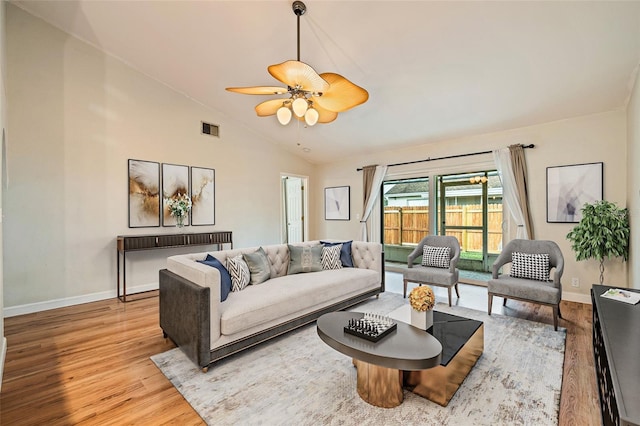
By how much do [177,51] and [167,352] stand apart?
371 centimetres

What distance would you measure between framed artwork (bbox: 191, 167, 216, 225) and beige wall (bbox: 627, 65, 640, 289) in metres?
5.78

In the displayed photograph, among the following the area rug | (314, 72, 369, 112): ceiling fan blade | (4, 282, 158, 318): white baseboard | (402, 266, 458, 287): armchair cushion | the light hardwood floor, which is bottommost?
the light hardwood floor

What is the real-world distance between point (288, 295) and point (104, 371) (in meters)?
1.59

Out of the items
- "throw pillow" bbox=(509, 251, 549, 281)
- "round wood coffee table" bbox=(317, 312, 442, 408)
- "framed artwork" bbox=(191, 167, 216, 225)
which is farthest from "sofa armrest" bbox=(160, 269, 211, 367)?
"throw pillow" bbox=(509, 251, 549, 281)

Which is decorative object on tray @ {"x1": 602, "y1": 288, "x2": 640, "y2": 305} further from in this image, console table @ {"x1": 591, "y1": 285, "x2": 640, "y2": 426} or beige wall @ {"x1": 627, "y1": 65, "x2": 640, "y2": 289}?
beige wall @ {"x1": 627, "y1": 65, "x2": 640, "y2": 289}

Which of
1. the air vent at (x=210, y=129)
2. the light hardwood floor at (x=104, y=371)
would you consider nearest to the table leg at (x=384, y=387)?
the light hardwood floor at (x=104, y=371)

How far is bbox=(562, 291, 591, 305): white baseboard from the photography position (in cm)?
396

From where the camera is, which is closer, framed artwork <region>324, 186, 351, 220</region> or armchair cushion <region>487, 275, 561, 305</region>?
armchair cushion <region>487, 275, 561, 305</region>

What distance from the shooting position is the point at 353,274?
148 inches

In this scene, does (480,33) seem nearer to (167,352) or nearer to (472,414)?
(472,414)

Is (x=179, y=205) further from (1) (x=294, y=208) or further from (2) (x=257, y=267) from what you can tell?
(1) (x=294, y=208)

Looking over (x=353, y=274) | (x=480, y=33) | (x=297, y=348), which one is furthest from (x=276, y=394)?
(x=480, y=33)

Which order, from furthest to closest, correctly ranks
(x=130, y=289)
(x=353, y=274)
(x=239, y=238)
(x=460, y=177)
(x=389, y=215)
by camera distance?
1. (x=389, y=215)
2. (x=239, y=238)
3. (x=460, y=177)
4. (x=130, y=289)
5. (x=353, y=274)

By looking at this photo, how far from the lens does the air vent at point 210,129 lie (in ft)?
17.6
